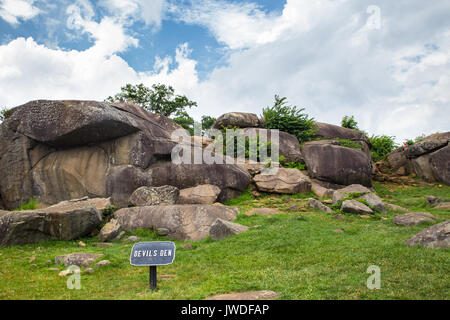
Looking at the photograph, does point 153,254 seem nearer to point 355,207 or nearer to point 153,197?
point 153,197

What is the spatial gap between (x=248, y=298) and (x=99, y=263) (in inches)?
159

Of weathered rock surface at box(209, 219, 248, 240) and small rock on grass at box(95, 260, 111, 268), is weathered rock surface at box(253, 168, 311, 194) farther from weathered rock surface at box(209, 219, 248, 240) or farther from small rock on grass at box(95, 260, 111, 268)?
small rock on grass at box(95, 260, 111, 268)

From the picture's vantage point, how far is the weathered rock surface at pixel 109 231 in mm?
10977

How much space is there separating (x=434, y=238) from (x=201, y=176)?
1032cm

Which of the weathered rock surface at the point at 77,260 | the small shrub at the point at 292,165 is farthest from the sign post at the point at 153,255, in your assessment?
the small shrub at the point at 292,165

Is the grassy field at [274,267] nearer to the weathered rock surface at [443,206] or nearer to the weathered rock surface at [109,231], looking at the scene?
the weathered rock surface at [109,231]

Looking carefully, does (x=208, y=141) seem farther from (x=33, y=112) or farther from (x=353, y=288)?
(x=353, y=288)

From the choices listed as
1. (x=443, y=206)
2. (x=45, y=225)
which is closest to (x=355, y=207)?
(x=443, y=206)

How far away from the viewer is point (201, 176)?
15.8 metres

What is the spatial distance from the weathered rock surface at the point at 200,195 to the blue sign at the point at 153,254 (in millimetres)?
8744

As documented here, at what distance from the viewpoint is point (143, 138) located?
15844 millimetres

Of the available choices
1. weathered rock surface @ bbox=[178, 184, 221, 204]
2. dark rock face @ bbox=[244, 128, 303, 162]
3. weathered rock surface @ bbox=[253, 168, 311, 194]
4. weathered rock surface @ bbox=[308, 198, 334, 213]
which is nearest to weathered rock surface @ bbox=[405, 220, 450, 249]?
weathered rock surface @ bbox=[308, 198, 334, 213]
